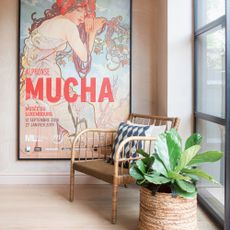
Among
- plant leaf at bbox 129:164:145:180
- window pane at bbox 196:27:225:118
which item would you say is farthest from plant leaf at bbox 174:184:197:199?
window pane at bbox 196:27:225:118

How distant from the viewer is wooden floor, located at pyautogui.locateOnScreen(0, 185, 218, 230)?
2.40 m

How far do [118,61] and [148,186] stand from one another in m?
1.68

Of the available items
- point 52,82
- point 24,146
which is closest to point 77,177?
point 24,146

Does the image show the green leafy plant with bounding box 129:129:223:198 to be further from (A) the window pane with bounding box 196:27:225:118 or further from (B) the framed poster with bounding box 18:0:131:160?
(B) the framed poster with bounding box 18:0:131:160

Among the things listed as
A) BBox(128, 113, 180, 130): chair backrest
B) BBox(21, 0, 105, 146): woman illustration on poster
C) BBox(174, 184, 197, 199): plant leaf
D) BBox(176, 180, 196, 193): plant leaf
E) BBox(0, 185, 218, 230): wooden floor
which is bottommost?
BBox(0, 185, 218, 230): wooden floor

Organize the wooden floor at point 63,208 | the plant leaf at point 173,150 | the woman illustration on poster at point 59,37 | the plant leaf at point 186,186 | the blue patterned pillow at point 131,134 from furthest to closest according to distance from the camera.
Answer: the woman illustration on poster at point 59,37, the blue patterned pillow at point 131,134, the wooden floor at point 63,208, the plant leaf at point 173,150, the plant leaf at point 186,186

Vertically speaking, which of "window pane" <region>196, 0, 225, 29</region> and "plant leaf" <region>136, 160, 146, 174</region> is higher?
"window pane" <region>196, 0, 225, 29</region>

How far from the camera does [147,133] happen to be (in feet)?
9.12

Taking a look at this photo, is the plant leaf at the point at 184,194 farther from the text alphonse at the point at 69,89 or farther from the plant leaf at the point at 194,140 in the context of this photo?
the text alphonse at the point at 69,89

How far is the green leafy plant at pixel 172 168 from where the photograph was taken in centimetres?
203

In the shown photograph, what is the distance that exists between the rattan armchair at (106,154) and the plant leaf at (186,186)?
573 millimetres

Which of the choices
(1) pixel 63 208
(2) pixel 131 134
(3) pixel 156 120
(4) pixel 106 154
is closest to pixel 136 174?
(2) pixel 131 134

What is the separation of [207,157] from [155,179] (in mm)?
363

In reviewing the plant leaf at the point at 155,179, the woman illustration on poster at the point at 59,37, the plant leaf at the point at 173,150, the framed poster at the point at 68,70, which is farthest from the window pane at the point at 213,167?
the woman illustration on poster at the point at 59,37
